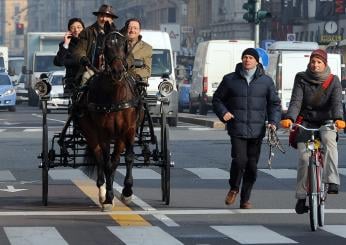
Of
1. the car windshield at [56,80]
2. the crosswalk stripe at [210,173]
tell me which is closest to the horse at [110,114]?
the crosswalk stripe at [210,173]

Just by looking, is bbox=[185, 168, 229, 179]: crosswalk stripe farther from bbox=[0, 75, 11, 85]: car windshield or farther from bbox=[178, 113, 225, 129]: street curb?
bbox=[0, 75, 11, 85]: car windshield

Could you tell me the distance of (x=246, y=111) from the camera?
16.7m

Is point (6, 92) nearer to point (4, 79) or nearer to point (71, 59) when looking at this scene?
point (4, 79)

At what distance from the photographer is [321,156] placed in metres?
15.2

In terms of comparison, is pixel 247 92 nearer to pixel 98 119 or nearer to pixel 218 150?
pixel 98 119

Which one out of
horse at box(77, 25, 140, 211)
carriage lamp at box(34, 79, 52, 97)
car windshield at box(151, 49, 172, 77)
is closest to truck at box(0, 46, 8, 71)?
car windshield at box(151, 49, 172, 77)

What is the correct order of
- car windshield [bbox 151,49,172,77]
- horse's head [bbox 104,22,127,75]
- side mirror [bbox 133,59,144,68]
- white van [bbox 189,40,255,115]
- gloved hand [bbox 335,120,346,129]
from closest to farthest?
gloved hand [bbox 335,120,346,129] < horse's head [bbox 104,22,127,75] < side mirror [bbox 133,59,144,68] < car windshield [bbox 151,49,172,77] < white van [bbox 189,40,255,115]

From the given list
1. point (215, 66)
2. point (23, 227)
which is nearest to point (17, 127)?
point (215, 66)

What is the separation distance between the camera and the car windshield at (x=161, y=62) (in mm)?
40875

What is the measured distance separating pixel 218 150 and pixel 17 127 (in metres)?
13.4

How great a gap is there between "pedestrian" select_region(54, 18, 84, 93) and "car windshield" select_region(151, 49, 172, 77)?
75.5ft

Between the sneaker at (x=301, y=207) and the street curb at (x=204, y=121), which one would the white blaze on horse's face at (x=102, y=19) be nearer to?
the sneaker at (x=301, y=207)

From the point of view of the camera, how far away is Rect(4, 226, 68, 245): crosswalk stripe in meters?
13.6

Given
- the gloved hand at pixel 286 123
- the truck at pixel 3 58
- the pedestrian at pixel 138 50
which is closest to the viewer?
the gloved hand at pixel 286 123
